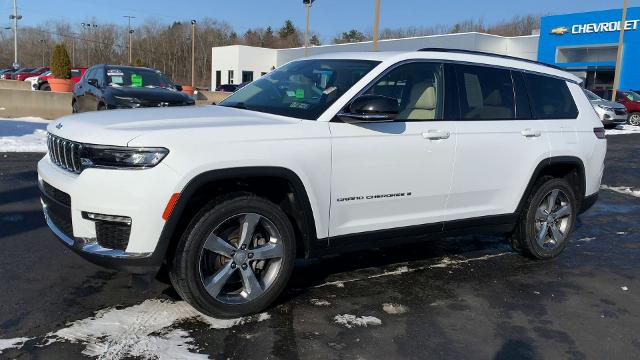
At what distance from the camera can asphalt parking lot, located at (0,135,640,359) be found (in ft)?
11.1

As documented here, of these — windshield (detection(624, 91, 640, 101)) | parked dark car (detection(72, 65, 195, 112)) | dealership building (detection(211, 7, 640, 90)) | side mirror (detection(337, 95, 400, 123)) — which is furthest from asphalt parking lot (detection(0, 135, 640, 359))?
dealership building (detection(211, 7, 640, 90))

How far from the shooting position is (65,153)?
11.8 ft

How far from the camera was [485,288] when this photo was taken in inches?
183

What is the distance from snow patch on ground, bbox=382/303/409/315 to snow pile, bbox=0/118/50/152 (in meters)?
8.88

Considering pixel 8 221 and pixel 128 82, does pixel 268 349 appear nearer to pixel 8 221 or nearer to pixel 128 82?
pixel 8 221

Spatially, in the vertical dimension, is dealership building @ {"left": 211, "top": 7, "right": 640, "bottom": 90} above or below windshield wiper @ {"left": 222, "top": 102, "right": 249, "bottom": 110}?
above

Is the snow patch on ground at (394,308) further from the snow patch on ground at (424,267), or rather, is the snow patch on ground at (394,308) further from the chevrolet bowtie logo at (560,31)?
the chevrolet bowtie logo at (560,31)

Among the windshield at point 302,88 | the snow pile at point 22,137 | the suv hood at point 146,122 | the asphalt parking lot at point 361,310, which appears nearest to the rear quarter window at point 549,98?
the asphalt parking lot at point 361,310

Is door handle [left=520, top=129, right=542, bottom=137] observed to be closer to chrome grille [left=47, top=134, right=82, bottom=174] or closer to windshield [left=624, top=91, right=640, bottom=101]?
chrome grille [left=47, top=134, right=82, bottom=174]

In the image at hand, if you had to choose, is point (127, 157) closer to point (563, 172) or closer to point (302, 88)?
point (302, 88)

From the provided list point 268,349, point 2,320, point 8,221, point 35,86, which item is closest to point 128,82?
point 8,221

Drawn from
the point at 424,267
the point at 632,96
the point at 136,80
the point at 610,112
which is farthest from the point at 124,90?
the point at 632,96

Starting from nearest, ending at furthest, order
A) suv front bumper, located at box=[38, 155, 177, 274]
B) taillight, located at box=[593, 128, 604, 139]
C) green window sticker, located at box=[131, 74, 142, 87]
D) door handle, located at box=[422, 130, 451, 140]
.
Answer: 1. suv front bumper, located at box=[38, 155, 177, 274]
2. door handle, located at box=[422, 130, 451, 140]
3. taillight, located at box=[593, 128, 604, 139]
4. green window sticker, located at box=[131, 74, 142, 87]

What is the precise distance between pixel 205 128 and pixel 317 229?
106cm
